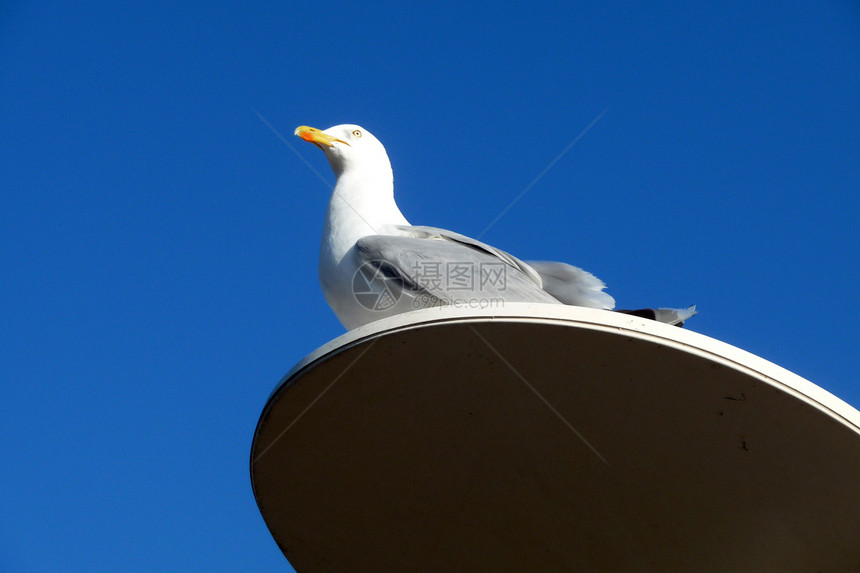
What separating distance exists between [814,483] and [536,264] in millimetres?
2010

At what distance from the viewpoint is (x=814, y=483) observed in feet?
12.8

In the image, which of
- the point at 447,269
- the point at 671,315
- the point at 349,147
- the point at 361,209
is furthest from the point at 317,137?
the point at 671,315

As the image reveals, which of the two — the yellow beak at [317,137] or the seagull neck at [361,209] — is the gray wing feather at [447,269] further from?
the yellow beak at [317,137]

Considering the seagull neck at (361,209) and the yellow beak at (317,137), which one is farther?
the yellow beak at (317,137)


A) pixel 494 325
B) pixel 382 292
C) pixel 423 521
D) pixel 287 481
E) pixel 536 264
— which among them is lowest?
pixel 287 481

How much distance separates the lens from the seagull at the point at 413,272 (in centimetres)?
463

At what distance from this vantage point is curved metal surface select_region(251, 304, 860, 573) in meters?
3.64

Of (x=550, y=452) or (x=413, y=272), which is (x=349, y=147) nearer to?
(x=413, y=272)

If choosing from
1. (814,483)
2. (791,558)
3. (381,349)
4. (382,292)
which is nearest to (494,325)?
(381,349)

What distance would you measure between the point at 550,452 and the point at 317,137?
2.84 metres

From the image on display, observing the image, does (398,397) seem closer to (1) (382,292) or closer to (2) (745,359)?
(1) (382,292)

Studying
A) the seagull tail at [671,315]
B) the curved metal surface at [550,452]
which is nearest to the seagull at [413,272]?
the seagull tail at [671,315]

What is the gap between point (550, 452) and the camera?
13.6 ft

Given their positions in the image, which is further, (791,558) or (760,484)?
(791,558)
